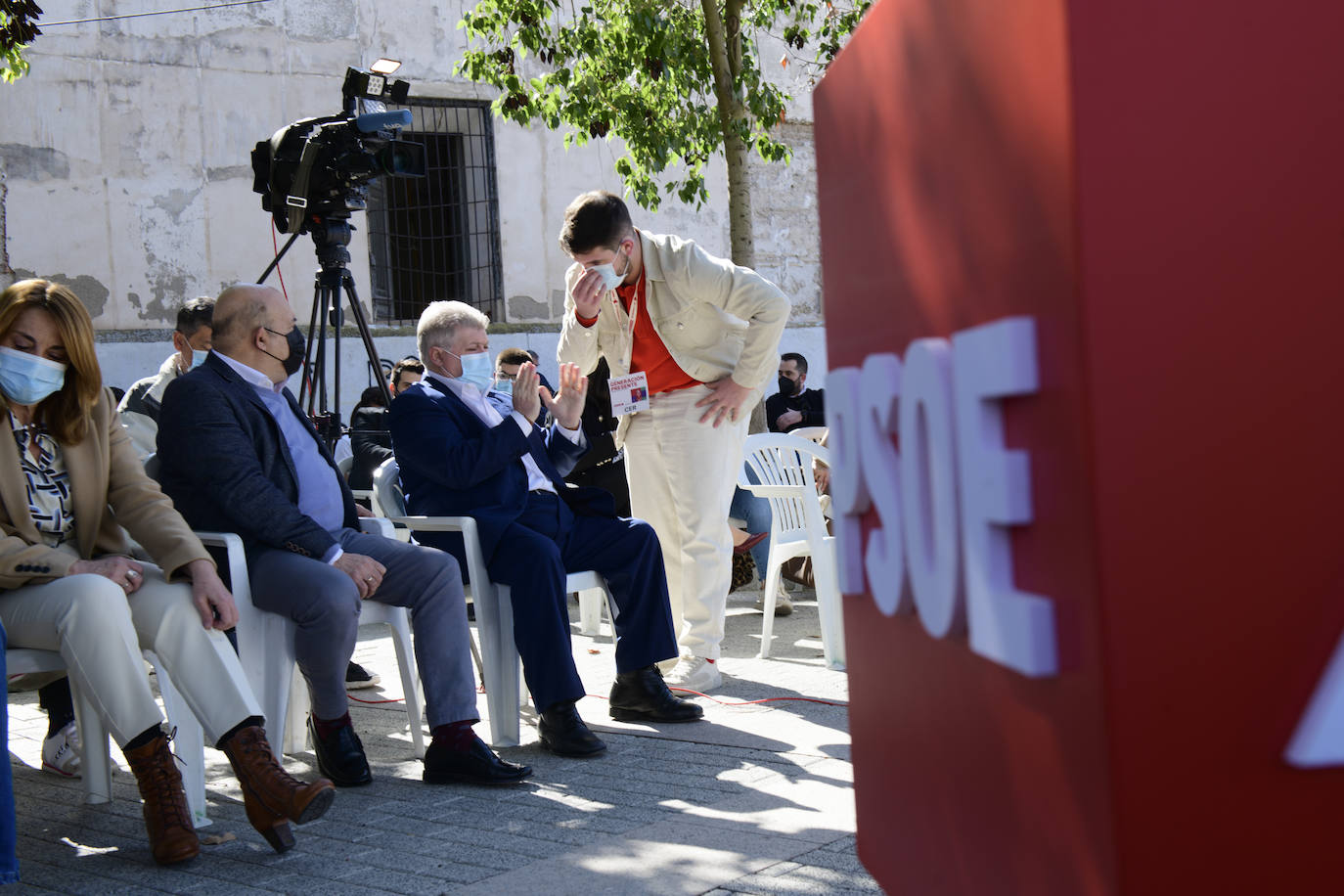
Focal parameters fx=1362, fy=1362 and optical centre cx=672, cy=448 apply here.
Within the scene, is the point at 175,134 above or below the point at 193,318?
above

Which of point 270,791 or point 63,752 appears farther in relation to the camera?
point 63,752

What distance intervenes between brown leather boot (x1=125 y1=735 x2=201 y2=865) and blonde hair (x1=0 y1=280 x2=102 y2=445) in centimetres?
90

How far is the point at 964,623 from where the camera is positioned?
1.26m

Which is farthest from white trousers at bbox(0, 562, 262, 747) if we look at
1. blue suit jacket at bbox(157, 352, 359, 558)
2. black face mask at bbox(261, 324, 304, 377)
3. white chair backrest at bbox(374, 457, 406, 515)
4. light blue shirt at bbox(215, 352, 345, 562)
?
white chair backrest at bbox(374, 457, 406, 515)

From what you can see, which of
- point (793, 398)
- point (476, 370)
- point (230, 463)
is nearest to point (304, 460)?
point (230, 463)

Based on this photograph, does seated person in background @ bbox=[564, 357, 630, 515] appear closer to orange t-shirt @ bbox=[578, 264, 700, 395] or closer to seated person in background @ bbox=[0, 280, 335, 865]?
orange t-shirt @ bbox=[578, 264, 700, 395]

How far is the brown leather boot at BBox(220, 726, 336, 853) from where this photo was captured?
3098 millimetres

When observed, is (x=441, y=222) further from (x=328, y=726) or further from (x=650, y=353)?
(x=328, y=726)

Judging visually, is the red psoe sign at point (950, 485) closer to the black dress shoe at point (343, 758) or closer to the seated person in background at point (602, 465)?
the black dress shoe at point (343, 758)

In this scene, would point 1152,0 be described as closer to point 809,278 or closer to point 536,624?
point 536,624

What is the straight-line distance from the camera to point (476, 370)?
178 inches

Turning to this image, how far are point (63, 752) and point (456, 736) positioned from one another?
4.12 feet

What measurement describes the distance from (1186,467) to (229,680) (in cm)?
276

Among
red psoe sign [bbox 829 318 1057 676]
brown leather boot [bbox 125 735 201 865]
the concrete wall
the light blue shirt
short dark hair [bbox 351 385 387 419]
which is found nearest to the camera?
red psoe sign [bbox 829 318 1057 676]
